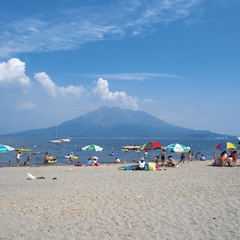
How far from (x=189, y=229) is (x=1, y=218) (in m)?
4.29

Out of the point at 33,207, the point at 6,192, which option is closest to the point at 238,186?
the point at 33,207

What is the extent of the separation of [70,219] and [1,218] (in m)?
1.67

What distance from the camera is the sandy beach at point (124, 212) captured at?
16.3 ft

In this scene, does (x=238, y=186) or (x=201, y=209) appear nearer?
(x=201, y=209)

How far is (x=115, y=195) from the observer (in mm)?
8250

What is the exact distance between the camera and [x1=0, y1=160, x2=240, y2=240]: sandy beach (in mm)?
4965

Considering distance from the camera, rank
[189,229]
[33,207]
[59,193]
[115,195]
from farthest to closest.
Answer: [59,193]
[115,195]
[33,207]
[189,229]

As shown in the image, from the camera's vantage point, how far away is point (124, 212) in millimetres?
6309

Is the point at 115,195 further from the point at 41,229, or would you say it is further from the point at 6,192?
the point at 6,192

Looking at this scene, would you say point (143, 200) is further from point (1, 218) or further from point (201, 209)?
point (1, 218)

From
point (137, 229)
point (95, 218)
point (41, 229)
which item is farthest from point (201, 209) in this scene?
point (41, 229)

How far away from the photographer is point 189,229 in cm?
507

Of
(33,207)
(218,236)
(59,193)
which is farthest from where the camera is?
(59,193)

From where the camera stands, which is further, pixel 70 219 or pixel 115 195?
pixel 115 195
